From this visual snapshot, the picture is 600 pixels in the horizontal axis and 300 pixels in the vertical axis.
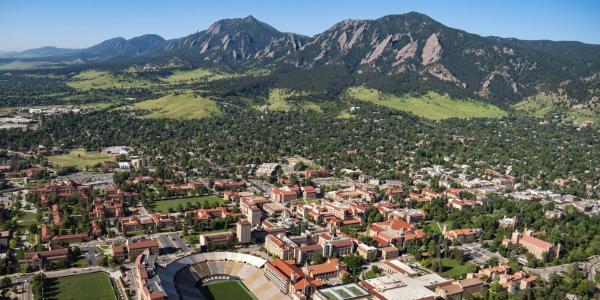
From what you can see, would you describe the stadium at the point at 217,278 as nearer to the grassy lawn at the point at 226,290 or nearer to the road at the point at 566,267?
the grassy lawn at the point at 226,290

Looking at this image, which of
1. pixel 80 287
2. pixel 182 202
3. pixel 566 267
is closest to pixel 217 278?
pixel 80 287

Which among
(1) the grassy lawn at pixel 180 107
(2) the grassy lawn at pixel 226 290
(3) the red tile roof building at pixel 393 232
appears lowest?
(2) the grassy lawn at pixel 226 290

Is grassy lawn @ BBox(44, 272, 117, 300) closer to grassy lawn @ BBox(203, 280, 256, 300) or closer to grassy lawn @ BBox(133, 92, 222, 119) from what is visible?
grassy lawn @ BBox(203, 280, 256, 300)

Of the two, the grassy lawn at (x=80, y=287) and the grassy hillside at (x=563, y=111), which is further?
the grassy hillside at (x=563, y=111)

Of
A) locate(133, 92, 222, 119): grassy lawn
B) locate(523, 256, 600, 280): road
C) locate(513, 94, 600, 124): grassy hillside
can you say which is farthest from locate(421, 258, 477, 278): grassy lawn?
locate(513, 94, 600, 124): grassy hillside

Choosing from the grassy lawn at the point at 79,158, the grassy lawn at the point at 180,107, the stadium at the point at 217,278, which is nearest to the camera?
the stadium at the point at 217,278

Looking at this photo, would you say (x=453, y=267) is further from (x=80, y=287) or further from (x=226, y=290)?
(x=80, y=287)

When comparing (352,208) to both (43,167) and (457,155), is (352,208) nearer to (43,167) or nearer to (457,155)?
(457,155)

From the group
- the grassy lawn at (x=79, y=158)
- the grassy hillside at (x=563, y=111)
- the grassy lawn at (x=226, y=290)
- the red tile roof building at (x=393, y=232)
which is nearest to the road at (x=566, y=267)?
the red tile roof building at (x=393, y=232)
